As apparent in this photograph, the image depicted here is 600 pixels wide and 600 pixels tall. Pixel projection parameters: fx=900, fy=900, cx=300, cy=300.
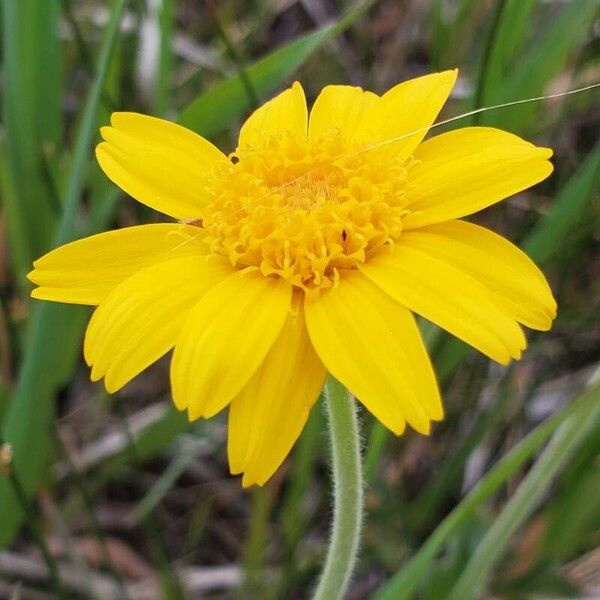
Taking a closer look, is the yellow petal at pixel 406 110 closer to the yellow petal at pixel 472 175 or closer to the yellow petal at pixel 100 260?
the yellow petal at pixel 472 175

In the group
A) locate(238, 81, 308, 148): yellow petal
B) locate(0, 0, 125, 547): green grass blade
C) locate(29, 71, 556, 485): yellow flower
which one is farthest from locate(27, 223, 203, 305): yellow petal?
locate(0, 0, 125, 547): green grass blade

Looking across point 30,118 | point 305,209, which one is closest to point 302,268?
point 305,209

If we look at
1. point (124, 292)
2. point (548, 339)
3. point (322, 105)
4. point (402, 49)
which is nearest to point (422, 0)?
point (402, 49)

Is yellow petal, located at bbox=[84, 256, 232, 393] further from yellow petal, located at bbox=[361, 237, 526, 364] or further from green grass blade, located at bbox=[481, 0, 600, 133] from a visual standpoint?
green grass blade, located at bbox=[481, 0, 600, 133]

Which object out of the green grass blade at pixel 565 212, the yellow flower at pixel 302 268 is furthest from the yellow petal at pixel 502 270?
the green grass blade at pixel 565 212

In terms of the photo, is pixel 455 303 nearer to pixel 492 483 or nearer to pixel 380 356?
pixel 380 356

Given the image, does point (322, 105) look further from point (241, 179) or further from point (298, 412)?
point (298, 412)
